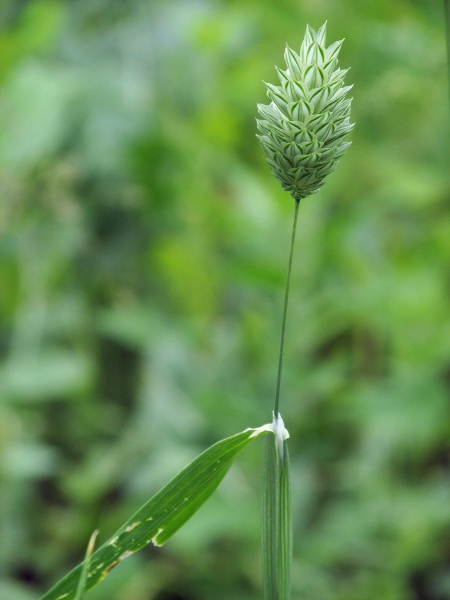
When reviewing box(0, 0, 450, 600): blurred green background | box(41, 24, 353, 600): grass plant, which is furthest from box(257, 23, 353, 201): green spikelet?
box(0, 0, 450, 600): blurred green background

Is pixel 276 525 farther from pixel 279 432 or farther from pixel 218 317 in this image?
pixel 218 317

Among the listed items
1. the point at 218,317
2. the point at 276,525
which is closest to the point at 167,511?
the point at 276,525

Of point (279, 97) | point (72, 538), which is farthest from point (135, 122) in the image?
point (279, 97)

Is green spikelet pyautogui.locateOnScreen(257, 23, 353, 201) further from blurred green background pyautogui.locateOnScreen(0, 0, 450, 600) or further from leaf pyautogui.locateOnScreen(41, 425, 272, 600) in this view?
blurred green background pyautogui.locateOnScreen(0, 0, 450, 600)

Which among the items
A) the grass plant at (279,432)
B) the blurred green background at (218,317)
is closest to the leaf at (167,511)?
the grass plant at (279,432)

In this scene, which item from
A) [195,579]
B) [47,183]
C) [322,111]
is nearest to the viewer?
[322,111]

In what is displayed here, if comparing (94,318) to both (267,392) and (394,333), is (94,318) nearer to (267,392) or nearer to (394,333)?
(267,392)

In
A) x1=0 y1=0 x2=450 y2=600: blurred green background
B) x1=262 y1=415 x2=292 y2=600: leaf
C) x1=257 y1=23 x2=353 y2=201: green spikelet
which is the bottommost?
x1=262 y1=415 x2=292 y2=600: leaf
